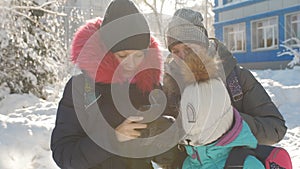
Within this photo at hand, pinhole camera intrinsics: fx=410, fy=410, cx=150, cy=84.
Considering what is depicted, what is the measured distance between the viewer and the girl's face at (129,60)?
1.88 meters

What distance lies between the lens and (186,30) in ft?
6.33

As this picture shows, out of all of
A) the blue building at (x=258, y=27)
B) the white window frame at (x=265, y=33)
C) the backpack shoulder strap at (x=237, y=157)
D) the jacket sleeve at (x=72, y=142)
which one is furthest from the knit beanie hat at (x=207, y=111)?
the white window frame at (x=265, y=33)

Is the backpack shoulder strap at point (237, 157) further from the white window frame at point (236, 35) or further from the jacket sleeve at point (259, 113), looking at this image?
the white window frame at point (236, 35)

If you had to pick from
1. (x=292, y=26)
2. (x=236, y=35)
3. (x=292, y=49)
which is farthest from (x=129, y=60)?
(x=236, y=35)

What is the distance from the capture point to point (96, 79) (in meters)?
1.86

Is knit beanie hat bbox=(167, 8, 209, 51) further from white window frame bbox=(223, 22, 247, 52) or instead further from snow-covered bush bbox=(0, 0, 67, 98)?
white window frame bbox=(223, 22, 247, 52)

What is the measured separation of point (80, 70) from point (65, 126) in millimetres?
272

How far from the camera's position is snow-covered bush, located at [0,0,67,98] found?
9336 mm

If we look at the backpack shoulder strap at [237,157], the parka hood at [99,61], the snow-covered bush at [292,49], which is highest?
the parka hood at [99,61]

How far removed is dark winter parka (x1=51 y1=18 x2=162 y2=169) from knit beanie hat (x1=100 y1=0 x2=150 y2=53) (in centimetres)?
6

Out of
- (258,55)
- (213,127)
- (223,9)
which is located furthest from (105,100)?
(223,9)

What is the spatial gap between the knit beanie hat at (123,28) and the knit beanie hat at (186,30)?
13cm

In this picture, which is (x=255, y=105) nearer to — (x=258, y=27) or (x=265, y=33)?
(x=265, y=33)

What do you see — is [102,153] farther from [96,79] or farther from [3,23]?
[3,23]
